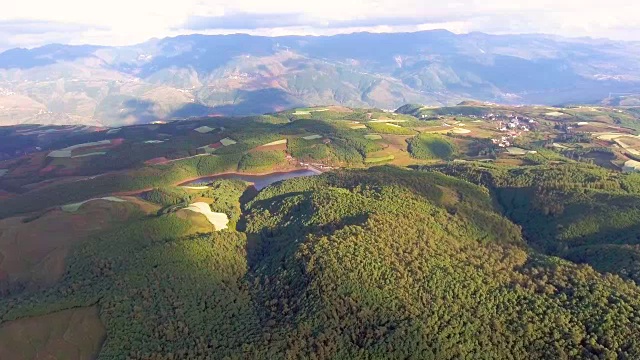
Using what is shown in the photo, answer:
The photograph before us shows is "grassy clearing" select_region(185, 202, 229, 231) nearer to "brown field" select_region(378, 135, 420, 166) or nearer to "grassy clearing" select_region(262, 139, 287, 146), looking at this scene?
"grassy clearing" select_region(262, 139, 287, 146)

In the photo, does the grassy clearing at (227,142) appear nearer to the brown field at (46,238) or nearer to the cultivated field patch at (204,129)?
the cultivated field patch at (204,129)

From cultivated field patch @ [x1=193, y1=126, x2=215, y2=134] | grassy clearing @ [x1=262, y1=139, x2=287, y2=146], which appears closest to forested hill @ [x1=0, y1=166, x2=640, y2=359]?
grassy clearing @ [x1=262, y1=139, x2=287, y2=146]

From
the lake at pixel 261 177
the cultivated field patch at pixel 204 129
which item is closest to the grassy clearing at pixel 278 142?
the lake at pixel 261 177

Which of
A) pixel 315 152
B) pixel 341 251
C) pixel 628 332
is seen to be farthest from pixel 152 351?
pixel 315 152

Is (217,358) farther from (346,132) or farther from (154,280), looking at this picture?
(346,132)

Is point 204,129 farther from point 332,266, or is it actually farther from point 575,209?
point 575,209
